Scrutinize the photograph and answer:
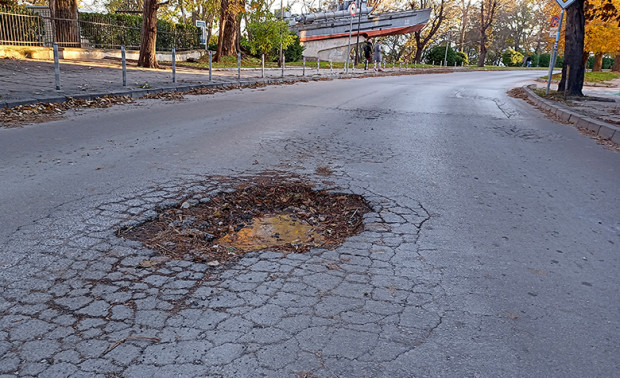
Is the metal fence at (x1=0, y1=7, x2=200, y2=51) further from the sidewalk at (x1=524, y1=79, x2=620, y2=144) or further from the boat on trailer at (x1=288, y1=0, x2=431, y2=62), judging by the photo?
the boat on trailer at (x1=288, y1=0, x2=431, y2=62)

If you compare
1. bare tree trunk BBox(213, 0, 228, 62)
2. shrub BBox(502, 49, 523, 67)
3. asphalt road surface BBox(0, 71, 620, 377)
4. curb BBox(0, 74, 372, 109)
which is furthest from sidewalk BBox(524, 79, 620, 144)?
shrub BBox(502, 49, 523, 67)

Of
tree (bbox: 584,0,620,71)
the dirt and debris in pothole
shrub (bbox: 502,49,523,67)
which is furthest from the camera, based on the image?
shrub (bbox: 502,49,523,67)

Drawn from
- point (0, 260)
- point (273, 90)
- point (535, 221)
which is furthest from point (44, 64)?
point (535, 221)

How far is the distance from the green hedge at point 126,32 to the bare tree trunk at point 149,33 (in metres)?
6.05

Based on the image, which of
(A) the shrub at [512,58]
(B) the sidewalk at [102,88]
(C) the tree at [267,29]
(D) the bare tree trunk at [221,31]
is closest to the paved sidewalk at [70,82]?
(B) the sidewalk at [102,88]

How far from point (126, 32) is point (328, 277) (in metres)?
27.2

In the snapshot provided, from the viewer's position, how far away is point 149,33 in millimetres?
18578

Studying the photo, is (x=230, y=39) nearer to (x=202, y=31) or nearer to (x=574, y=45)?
(x=202, y=31)

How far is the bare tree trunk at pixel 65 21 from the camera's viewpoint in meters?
21.3

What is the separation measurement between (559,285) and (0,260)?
3.49 metres

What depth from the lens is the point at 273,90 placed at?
15.5 m

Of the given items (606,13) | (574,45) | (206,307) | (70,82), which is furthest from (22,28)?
(206,307)

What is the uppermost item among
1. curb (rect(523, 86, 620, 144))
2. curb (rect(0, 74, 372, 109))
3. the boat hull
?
the boat hull

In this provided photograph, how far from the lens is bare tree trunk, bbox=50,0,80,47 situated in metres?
21.3
